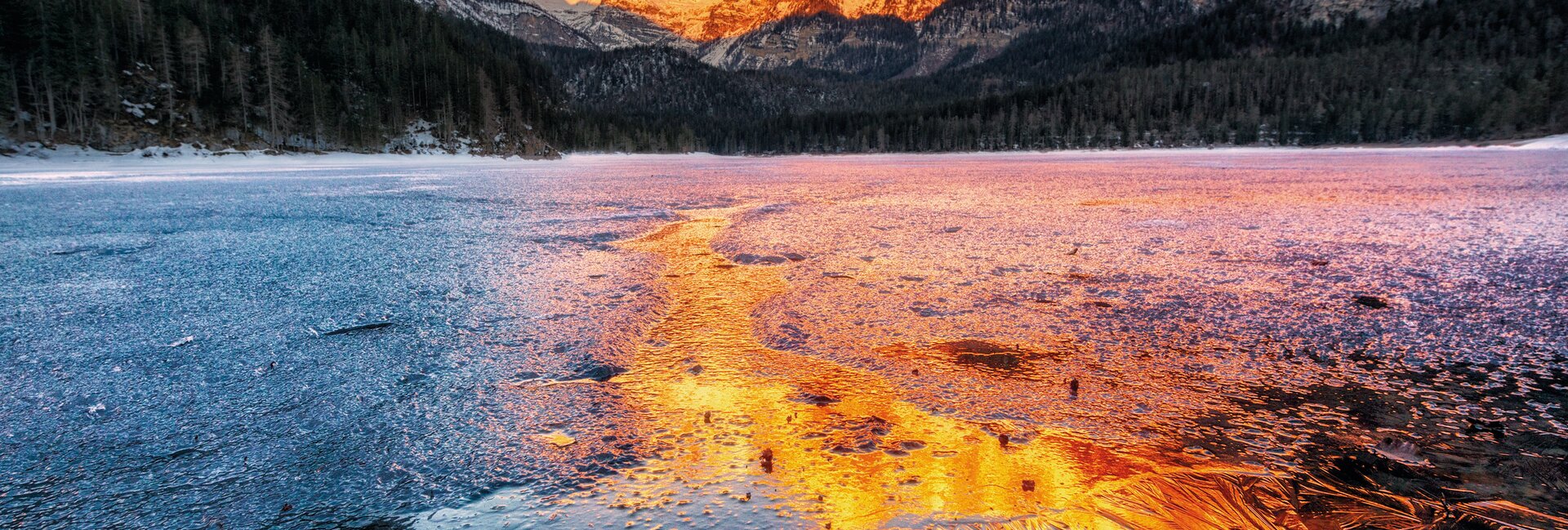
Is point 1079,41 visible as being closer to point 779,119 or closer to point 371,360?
point 779,119

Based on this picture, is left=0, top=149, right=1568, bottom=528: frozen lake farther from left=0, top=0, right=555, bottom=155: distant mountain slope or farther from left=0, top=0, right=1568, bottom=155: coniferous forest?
left=0, top=0, right=1568, bottom=155: coniferous forest

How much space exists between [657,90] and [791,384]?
174230mm

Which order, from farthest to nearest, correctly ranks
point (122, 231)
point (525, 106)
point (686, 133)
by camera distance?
1. point (686, 133)
2. point (525, 106)
3. point (122, 231)

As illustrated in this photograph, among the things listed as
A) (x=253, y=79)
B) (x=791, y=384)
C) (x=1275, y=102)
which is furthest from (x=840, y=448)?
(x=1275, y=102)

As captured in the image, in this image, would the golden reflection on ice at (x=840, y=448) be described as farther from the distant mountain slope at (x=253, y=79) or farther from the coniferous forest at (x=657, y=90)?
the coniferous forest at (x=657, y=90)

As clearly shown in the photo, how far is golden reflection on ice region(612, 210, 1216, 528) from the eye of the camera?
204 cm

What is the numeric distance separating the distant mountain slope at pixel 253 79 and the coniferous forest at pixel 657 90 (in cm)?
15

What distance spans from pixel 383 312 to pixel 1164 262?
632 cm

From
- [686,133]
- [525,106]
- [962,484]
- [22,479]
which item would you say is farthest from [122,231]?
[686,133]

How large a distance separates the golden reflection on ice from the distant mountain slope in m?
44.9

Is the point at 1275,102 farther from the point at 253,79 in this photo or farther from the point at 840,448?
the point at 253,79

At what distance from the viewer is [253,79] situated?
46.9m

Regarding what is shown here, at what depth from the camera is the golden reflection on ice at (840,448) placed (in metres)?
2.04

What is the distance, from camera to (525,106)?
75812mm
